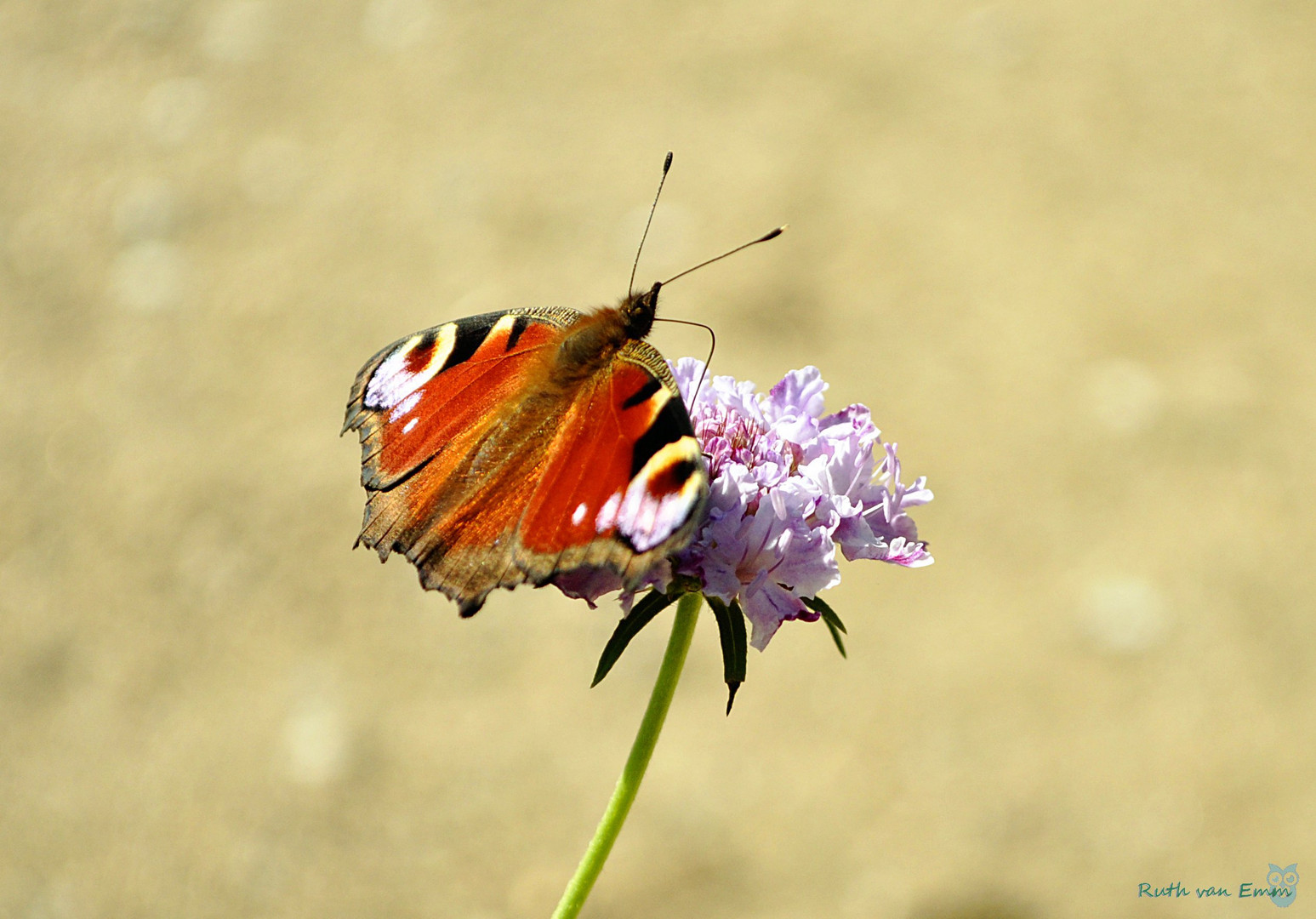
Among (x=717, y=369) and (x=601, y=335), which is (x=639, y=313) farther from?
(x=717, y=369)

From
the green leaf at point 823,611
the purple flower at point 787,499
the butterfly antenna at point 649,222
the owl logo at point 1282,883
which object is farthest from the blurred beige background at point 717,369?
the purple flower at point 787,499

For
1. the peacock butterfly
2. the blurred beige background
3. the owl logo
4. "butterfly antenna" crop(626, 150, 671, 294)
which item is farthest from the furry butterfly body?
the owl logo

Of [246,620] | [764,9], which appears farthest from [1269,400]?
[246,620]

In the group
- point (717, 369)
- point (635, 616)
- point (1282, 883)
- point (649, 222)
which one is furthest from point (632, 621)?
point (649, 222)

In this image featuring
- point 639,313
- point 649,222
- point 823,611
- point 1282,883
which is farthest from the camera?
point 649,222

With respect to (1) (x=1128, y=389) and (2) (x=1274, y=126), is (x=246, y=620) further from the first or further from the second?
(2) (x=1274, y=126)

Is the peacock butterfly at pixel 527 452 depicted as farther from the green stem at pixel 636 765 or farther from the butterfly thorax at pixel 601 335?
the green stem at pixel 636 765
